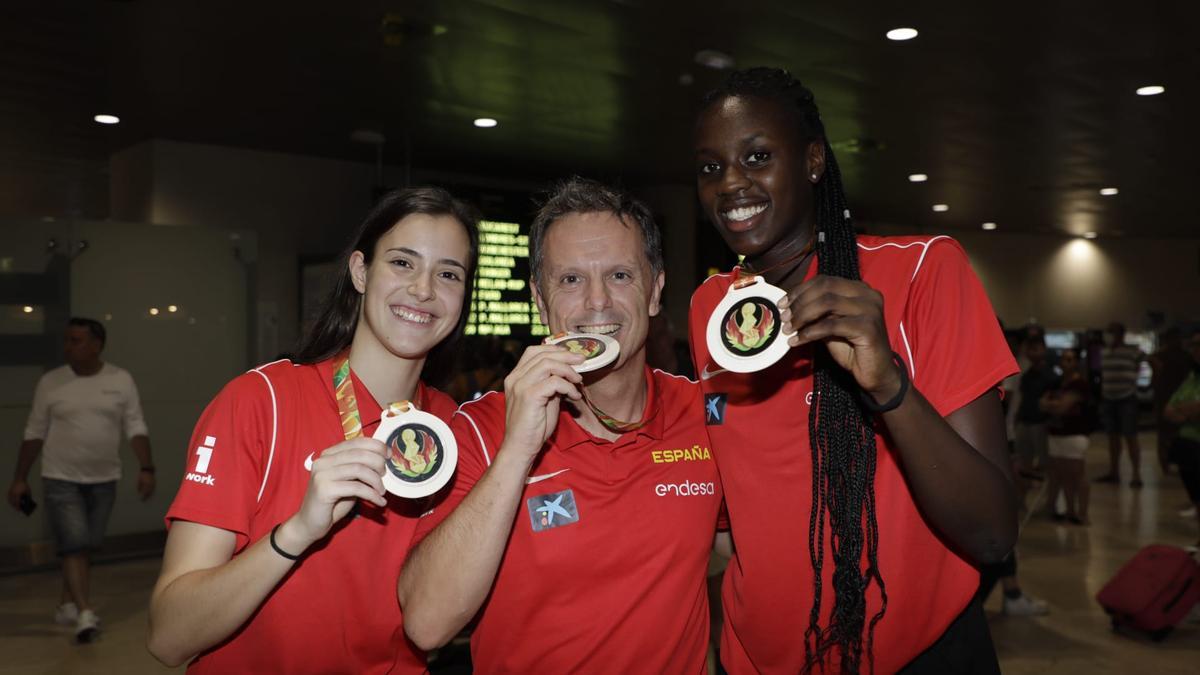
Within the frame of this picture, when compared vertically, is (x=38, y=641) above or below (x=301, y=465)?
below

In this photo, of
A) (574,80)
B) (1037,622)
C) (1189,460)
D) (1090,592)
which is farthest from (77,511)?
(1189,460)

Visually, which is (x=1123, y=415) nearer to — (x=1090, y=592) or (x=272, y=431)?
(x=1090, y=592)

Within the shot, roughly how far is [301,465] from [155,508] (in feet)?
26.3

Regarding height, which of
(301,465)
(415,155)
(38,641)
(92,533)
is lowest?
(38,641)

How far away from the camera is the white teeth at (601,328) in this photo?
7.10ft

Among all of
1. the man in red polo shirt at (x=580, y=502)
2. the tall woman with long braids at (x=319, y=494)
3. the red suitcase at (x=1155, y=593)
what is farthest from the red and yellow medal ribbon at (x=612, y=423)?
the red suitcase at (x=1155, y=593)

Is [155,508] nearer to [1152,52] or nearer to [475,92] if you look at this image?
[475,92]

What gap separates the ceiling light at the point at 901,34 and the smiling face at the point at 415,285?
18.3 ft

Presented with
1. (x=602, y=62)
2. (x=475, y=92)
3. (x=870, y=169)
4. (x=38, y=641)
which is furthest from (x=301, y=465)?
(x=870, y=169)

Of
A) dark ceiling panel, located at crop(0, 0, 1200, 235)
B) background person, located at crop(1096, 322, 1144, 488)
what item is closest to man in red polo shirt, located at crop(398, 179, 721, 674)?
dark ceiling panel, located at crop(0, 0, 1200, 235)

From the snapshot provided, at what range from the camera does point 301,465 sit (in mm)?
2098

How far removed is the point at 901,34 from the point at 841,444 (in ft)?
19.6

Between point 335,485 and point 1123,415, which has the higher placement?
point 335,485

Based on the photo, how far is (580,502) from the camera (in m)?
2.14
